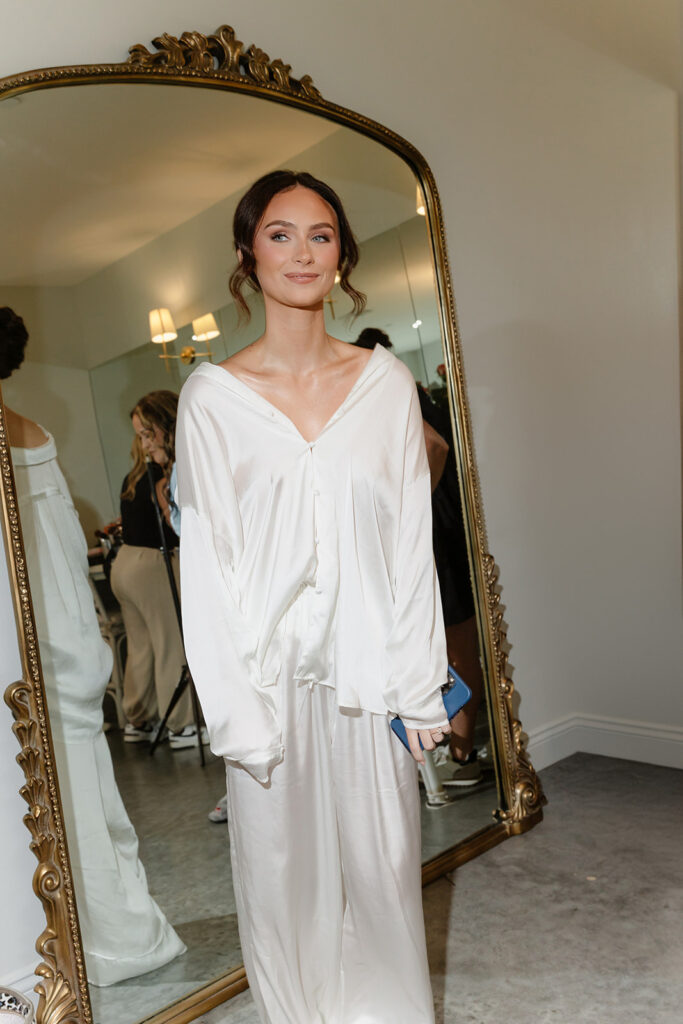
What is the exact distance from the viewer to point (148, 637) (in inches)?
90.0

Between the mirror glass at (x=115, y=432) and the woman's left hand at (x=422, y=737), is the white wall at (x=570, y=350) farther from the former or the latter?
the woman's left hand at (x=422, y=737)

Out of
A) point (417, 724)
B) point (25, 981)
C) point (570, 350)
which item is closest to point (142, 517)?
point (417, 724)

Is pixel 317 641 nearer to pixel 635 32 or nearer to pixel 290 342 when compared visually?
pixel 290 342

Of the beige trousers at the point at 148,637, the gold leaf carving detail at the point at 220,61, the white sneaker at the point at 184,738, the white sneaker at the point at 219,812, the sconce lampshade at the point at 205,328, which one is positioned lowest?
the white sneaker at the point at 219,812

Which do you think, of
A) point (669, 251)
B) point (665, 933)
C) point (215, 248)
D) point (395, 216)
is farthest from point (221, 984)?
point (669, 251)

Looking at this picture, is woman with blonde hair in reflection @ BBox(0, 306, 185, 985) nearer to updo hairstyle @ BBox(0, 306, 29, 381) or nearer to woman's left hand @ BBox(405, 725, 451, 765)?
updo hairstyle @ BBox(0, 306, 29, 381)

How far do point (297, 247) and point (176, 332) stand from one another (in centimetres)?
38

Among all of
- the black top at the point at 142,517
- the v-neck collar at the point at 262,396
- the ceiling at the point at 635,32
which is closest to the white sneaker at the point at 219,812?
the black top at the point at 142,517

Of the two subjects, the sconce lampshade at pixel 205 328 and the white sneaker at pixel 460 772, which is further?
the white sneaker at pixel 460 772

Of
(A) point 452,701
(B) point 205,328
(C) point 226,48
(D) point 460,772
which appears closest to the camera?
(A) point 452,701

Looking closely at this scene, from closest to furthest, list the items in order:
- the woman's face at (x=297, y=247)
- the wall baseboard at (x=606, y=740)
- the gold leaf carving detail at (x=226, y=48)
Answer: the woman's face at (x=297, y=247) < the gold leaf carving detail at (x=226, y=48) < the wall baseboard at (x=606, y=740)

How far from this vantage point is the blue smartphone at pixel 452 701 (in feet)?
6.73

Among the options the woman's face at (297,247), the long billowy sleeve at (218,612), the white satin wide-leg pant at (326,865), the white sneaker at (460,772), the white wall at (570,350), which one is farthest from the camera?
the white wall at (570,350)

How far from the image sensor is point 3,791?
2.17 m
